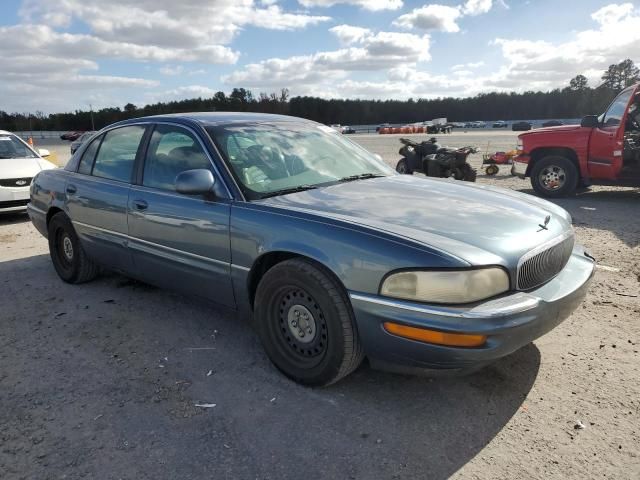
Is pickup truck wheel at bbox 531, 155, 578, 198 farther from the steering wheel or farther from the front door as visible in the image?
the front door

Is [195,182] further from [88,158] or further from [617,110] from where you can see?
[617,110]

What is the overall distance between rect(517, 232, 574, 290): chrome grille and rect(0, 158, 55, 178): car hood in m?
8.52

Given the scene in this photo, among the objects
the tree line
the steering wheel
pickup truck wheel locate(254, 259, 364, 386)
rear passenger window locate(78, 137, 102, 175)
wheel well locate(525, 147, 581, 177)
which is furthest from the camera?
the tree line

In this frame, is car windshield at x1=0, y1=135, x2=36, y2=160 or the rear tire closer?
car windshield at x1=0, y1=135, x2=36, y2=160

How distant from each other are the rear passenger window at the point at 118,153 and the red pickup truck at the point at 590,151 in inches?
303

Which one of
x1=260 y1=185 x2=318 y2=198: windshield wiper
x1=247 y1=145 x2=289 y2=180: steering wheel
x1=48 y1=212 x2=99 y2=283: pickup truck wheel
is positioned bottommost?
x1=48 y1=212 x2=99 y2=283: pickup truck wheel

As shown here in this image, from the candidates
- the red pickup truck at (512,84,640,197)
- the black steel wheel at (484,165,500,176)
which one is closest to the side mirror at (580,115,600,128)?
the red pickup truck at (512,84,640,197)

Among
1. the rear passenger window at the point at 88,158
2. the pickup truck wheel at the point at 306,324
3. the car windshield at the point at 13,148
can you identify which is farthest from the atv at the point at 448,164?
the pickup truck wheel at the point at 306,324

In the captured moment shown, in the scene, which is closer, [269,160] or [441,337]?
[441,337]

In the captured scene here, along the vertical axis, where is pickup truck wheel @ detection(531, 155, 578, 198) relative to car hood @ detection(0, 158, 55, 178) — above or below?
below

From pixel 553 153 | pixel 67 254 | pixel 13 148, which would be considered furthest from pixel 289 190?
pixel 13 148

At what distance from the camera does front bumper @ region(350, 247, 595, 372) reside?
2367 millimetres

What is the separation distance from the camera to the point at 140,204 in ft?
12.6

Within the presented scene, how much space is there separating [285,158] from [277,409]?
173 centimetres
